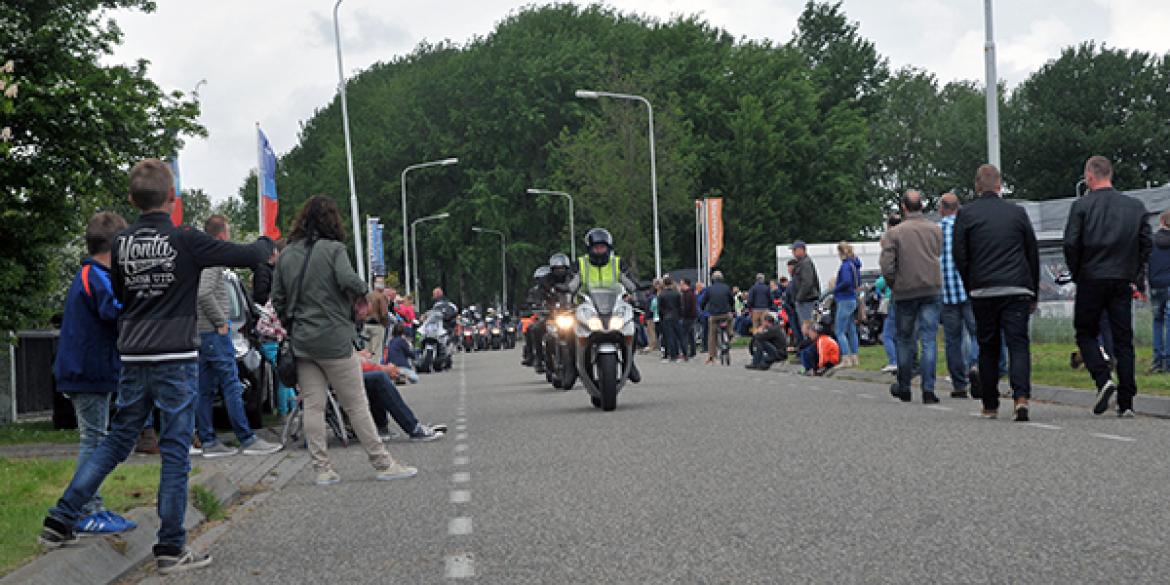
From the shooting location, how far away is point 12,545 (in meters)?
7.29

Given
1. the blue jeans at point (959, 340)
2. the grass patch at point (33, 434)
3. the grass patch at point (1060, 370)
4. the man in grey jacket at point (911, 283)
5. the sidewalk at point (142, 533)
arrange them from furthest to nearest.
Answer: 1. the grass patch at point (33, 434)
2. the man in grey jacket at point (911, 283)
3. the blue jeans at point (959, 340)
4. the grass patch at point (1060, 370)
5. the sidewalk at point (142, 533)

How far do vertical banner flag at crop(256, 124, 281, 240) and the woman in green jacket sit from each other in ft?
35.3

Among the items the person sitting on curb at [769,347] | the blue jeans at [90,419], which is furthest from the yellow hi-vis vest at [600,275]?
the person sitting on curb at [769,347]

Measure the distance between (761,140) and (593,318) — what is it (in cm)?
4898

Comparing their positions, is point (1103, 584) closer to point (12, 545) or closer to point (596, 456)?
point (12, 545)

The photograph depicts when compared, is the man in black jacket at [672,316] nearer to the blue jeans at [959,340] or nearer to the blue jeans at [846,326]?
the blue jeans at [846,326]

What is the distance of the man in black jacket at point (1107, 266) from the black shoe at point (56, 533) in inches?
319

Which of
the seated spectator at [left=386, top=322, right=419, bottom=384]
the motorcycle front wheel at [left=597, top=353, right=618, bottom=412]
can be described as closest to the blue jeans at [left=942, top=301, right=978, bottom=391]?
the motorcycle front wheel at [left=597, top=353, right=618, bottom=412]

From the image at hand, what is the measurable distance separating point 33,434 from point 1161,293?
12379 mm

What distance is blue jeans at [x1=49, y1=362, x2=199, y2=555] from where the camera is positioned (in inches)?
282

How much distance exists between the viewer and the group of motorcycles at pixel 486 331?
56.8 metres

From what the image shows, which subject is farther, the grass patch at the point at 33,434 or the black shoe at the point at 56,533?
the grass patch at the point at 33,434

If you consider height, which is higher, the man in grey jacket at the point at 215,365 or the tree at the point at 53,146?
the tree at the point at 53,146

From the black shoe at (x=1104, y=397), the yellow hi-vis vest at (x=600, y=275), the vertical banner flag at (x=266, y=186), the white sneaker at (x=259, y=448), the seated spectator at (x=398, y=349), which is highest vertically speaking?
the vertical banner flag at (x=266, y=186)
